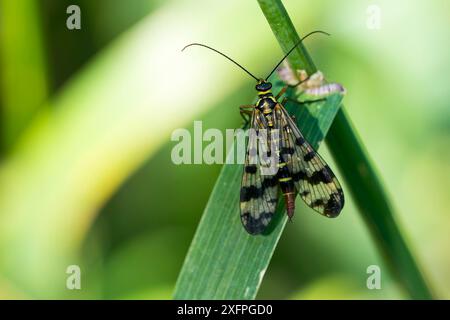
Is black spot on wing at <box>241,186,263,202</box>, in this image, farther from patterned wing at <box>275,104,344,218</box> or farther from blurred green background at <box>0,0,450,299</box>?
blurred green background at <box>0,0,450,299</box>

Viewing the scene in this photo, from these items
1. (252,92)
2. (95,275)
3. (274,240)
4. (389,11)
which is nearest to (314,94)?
(274,240)

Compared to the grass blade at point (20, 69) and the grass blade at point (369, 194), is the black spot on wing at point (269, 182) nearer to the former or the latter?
the grass blade at point (369, 194)

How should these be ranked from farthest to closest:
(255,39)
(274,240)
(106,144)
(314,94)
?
(255,39) < (106,144) < (314,94) < (274,240)

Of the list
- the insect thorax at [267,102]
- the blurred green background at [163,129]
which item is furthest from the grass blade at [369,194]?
the blurred green background at [163,129]

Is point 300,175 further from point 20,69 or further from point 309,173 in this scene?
point 20,69

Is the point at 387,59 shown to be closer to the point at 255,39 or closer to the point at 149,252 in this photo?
the point at 255,39

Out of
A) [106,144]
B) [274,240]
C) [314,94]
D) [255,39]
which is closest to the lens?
[274,240]
